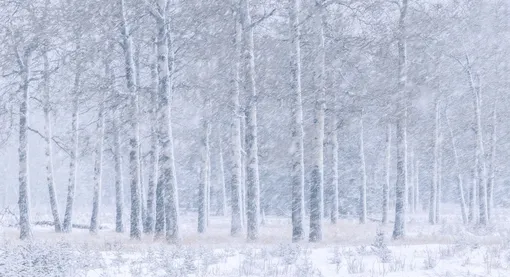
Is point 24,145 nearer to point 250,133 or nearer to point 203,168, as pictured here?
point 250,133

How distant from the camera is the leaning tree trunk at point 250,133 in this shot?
55.4 feet

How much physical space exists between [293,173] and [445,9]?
831 centimetres

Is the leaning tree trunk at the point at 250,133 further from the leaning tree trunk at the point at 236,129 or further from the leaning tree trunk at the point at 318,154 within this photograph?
the leaning tree trunk at the point at 318,154

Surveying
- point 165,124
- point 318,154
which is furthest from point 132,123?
point 318,154

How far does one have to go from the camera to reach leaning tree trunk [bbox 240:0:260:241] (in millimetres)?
16891

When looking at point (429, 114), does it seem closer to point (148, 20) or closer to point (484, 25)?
point (484, 25)

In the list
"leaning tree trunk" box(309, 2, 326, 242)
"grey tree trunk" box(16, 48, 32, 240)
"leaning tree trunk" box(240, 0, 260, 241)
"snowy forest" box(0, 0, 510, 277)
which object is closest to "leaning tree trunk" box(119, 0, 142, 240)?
"snowy forest" box(0, 0, 510, 277)

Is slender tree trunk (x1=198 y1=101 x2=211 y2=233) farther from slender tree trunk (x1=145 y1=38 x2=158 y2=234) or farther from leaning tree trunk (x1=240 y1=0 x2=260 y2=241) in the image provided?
leaning tree trunk (x1=240 y1=0 x2=260 y2=241)

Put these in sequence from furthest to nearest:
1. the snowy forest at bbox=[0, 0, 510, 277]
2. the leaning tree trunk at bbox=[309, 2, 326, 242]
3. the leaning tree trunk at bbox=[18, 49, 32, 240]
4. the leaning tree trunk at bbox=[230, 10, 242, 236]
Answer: the leaning tree trunk at bbox=[230, 10, 242, 236], the leaning tree trunk at bbox=[18, 49, 32, 240], the leaning tree trunk at bbox=[309, 2, 326, 242], the snowy forest at bbox=[0, 0, 510, 277]

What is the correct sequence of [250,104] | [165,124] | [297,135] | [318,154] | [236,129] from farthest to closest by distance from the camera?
1. [236,129]
2. [250,104]
3. [297,135]
4. [318,154]
5. [165,124]

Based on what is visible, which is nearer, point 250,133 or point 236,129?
point 250,133

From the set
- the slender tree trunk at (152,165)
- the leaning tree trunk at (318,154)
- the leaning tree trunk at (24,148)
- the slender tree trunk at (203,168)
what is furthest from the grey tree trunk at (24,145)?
the leaning tree trunk at (318,154)

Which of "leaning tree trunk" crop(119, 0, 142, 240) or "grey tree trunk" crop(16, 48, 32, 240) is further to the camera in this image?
"grey tree trunk" crop(16, 48, 32, 240)

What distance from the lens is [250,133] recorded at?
56.7ft
